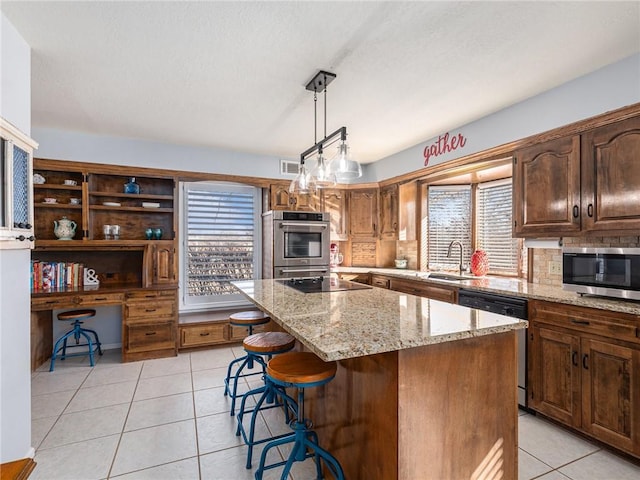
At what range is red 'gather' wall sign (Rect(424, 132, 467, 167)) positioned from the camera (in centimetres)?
359

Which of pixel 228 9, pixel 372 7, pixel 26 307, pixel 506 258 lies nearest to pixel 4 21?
pixel 228 9

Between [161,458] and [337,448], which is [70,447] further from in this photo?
[337,448]

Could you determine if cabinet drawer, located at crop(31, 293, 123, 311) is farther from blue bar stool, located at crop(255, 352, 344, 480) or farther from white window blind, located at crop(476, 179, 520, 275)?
white window blind, located at crop(476, 179, 520, 275)

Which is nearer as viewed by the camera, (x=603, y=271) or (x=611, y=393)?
(x=611, y=393)

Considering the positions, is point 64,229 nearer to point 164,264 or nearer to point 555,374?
point 164,264

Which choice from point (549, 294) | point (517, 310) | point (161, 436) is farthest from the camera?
point (517, 310)

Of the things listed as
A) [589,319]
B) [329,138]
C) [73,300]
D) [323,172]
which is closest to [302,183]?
[323,172]

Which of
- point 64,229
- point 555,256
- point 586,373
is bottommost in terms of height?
point 586,373

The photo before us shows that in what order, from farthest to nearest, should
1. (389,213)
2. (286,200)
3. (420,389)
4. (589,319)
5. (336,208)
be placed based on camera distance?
(336,208) < (389,213) < (286,200) < (589,319) < (420,389)

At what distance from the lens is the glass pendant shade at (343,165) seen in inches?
86.4

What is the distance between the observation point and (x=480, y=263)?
12.3 feet

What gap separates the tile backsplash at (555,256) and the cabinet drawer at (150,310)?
387cm

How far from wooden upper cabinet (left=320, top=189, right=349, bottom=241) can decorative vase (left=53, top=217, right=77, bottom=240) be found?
3.12 meters

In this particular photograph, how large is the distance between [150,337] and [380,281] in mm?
2907
